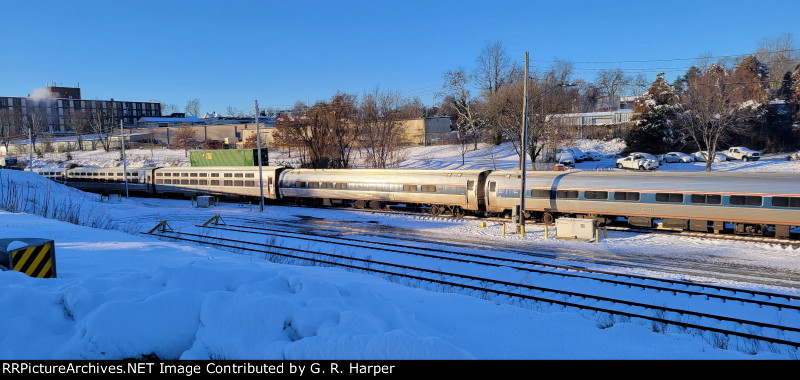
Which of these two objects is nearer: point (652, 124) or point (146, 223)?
point (146, 223)

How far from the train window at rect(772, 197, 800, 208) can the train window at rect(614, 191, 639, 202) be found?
500 centimetres

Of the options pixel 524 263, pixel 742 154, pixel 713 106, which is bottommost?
pixel 524 263

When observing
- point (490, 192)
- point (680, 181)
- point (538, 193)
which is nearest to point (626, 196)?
point (680, 181)

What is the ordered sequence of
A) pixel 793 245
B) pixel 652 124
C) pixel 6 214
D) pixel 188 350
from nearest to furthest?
pixel 188 350 < pixel 793 245 < pixel 6 214 < pixel 652 124

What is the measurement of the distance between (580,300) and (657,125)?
46.8 m

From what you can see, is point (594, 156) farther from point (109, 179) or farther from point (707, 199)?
point (109, 179)

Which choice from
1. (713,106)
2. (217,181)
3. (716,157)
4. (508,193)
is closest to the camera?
(508,193)

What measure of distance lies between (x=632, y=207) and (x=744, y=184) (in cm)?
434

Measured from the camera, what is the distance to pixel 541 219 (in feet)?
84.4

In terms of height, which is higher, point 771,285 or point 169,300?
point 169,300

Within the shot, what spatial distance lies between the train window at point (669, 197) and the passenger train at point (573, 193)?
0.04 meters

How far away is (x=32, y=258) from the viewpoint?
9031 mm

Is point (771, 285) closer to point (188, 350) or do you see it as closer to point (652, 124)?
point (188, 350)

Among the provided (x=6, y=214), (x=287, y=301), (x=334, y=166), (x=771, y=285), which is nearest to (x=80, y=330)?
(x=287, y=301)
